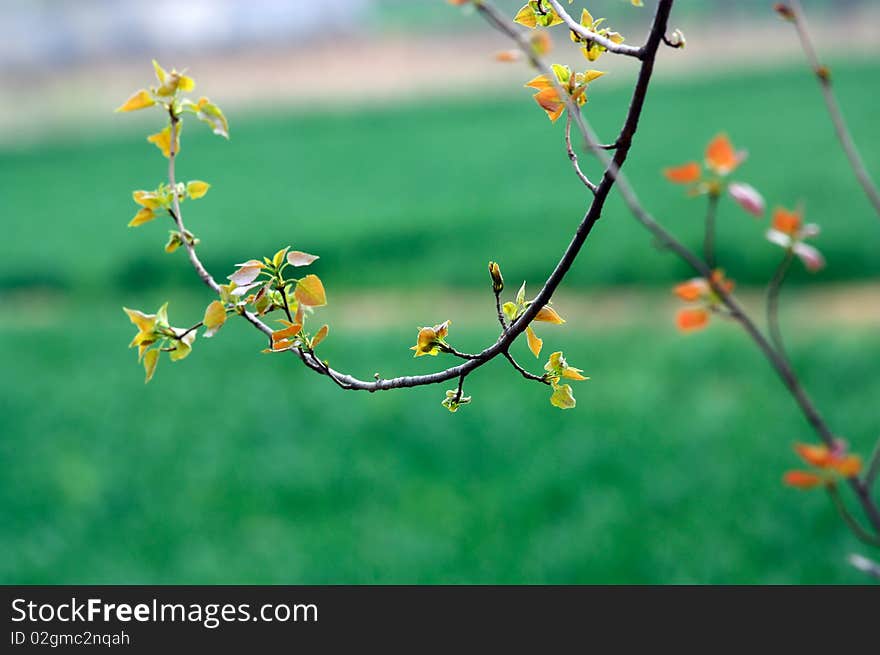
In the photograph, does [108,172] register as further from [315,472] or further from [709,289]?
[709,289]

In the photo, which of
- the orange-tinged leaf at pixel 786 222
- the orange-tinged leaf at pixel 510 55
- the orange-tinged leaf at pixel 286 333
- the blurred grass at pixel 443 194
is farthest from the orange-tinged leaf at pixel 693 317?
the blurred grass at pixel 443 194

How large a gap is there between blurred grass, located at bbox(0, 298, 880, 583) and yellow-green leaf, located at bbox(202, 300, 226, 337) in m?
2.68

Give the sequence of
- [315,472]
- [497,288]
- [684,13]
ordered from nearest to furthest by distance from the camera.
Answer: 1. [497,288]
2. [315,472]
3. [684,13]

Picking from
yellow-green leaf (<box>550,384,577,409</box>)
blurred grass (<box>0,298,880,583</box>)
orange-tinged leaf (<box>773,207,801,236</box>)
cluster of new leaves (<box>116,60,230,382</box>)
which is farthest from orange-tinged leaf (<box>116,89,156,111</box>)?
blurred grass (<box>0,298,880,583</box>)

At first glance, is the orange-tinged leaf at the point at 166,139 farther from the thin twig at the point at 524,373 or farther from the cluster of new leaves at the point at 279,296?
the thin twig at the point at 524,373

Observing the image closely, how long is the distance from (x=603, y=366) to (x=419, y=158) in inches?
293

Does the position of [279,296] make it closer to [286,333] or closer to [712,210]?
[286,333]

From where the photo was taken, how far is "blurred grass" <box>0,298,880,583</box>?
11.4 feet

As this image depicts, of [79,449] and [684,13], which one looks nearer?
[79,449]

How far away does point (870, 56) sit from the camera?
55.0ft

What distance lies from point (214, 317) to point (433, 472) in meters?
3.49

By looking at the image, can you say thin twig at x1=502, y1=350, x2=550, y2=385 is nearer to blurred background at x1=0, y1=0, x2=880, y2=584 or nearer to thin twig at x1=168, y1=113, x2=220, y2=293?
thin twig at x1=168, y1=113, x2=220, y2=293

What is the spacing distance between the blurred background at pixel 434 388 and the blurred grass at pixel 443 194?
0.14 ft
